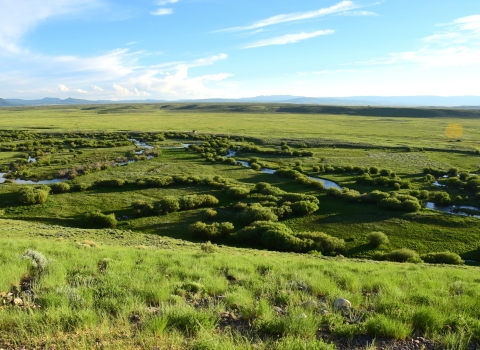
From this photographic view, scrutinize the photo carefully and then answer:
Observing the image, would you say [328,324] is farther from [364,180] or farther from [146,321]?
[364,180]

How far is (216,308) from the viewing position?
27.3 ft

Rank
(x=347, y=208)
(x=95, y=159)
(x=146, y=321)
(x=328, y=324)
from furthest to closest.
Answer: (x=95, y=159), (x=347, y=208), (x=328, y=324), (x=146, y=321)

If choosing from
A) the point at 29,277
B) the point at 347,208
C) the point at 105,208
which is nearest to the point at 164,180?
the point at 105,208

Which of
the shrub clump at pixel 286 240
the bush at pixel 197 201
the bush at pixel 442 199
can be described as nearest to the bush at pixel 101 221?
the bush at pixel 197 201

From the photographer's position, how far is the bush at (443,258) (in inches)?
930

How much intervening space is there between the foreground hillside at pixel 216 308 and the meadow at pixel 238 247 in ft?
0.15

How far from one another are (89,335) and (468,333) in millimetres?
8393

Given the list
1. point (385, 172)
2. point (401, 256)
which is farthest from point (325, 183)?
point (401, 256)

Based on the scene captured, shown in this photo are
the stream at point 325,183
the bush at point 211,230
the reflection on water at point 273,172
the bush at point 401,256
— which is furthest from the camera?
the reflection on water at point 273,172

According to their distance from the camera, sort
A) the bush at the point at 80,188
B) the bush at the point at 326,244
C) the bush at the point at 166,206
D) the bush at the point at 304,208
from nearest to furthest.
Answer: the bush at the point at 326,244 → the bush at the point at 304,208 → the bush at the point at 166,206 → the bush at the point at 80,188

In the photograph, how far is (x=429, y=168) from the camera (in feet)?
182

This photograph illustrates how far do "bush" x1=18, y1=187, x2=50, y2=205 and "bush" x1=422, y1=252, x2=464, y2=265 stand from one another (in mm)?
39821

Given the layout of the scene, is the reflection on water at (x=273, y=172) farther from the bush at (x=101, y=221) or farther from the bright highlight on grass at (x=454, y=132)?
the bright highlight on grass at (x=454, y=132)

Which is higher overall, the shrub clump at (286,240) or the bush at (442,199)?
the bush at (442,199)
